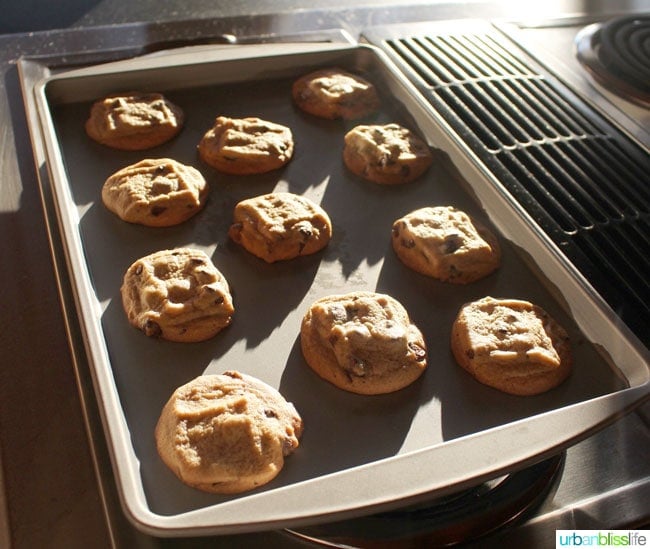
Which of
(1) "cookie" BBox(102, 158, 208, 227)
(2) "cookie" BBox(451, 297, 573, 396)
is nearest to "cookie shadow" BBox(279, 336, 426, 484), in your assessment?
→ (2) "cookie" BBox(451, 297, 573, 396)

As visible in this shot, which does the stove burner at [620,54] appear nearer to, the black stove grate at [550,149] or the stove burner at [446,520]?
the black stove grate at [550,149]

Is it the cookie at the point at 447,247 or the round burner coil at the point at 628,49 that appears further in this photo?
the round burner coil at the point at 628,49

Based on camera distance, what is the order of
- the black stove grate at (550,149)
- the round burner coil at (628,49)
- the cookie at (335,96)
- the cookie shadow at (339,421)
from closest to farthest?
the cookie shadow at (339,421)
the black stove grate at (550,149)
the cookie at (335,96)
the round burner coil at (628,49)

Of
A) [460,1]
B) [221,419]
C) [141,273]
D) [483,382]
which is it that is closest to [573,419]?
[483,382]

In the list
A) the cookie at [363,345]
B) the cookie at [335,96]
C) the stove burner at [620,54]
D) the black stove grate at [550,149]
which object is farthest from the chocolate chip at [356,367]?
the stove burner at [620,54]

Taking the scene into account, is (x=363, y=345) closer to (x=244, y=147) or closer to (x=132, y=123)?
(x=244, y=147)

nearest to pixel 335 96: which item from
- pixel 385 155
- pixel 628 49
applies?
pixel 385 155
